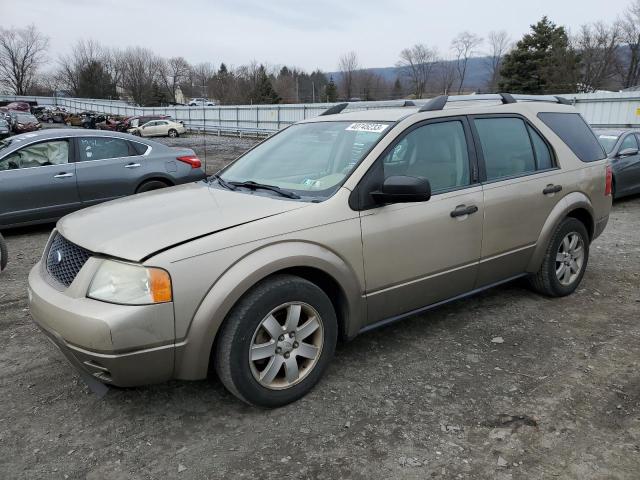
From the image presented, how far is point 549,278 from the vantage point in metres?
4.61

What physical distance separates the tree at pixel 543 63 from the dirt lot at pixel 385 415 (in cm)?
4741

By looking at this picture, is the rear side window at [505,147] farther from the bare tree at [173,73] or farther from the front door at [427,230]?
the bare tree at [173,73]

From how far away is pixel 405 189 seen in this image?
310 centimetres

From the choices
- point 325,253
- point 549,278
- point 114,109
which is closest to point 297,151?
point 325,253

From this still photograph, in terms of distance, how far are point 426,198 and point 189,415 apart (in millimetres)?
1906

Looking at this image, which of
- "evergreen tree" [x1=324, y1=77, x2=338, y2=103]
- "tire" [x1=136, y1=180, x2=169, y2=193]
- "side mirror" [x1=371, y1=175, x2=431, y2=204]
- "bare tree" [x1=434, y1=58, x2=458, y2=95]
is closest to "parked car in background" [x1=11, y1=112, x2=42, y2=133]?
"tire" [x1=136, y1=180, x2=169, y2=193]

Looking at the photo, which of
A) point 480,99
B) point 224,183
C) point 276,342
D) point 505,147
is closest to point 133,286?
point 276,342

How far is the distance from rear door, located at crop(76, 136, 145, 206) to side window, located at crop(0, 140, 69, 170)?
22 centimetres

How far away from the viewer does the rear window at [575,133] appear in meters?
4.64

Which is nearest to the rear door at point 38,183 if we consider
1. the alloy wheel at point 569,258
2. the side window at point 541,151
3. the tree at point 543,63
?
the side window at point 541,151

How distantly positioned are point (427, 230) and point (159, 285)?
182 cm

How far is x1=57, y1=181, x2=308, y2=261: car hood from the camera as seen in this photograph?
8.86 ft

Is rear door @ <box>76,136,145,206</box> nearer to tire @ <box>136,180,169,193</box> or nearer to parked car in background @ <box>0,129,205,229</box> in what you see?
parked car in background @ <box>0,129,205,229</box>

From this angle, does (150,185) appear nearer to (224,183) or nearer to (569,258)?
(224,183)
